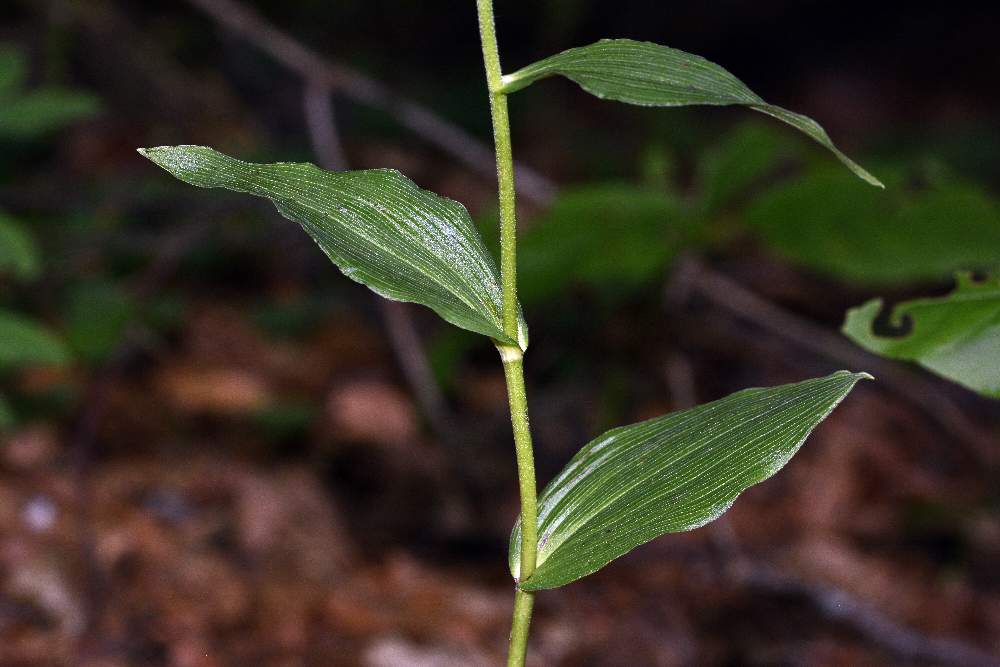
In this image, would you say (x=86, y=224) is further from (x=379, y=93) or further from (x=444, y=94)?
(x=444, y=94)

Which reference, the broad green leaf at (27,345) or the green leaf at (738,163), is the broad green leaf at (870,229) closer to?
the green leaf at (738,163)

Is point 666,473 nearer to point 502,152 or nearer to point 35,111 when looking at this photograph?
point 502,152

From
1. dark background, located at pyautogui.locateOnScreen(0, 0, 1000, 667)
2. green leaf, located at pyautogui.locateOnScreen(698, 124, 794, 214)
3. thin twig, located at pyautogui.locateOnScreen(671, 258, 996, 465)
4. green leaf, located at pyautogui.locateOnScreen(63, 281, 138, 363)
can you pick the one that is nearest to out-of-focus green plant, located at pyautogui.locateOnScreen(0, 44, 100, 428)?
green leaf, located at pyautogui.locateOnScreen(63, 281, 138, 363)

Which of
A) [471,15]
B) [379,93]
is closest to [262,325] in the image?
[379,93]

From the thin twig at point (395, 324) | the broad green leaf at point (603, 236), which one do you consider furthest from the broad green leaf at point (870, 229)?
the thin twig at point (395, 324)

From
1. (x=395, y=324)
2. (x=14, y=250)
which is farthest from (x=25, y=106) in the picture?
(x=395, y=324)

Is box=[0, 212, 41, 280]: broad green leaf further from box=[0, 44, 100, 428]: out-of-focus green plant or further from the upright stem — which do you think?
the upright stem
